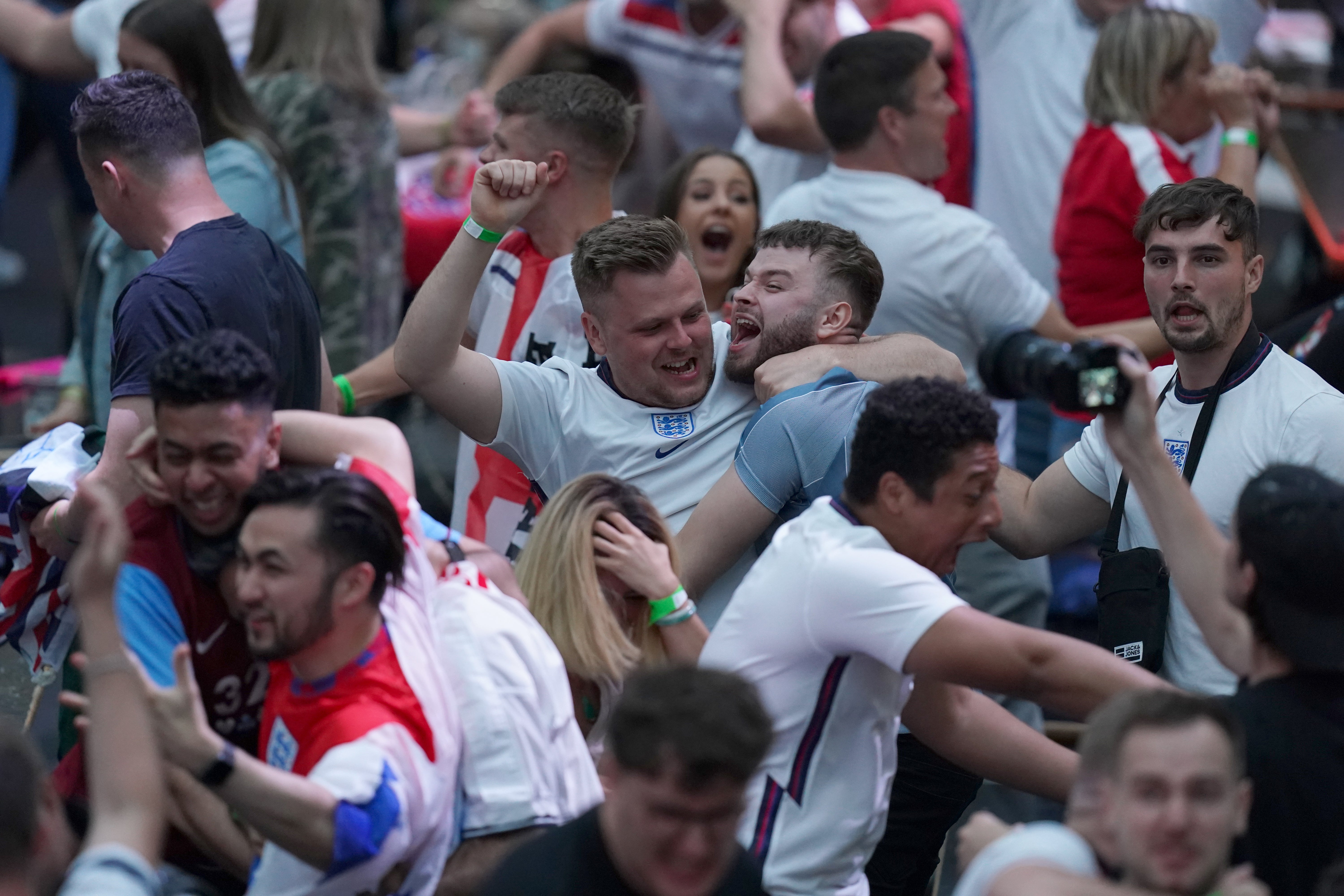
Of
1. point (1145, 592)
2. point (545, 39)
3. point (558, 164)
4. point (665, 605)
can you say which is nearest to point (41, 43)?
point (545, 39)

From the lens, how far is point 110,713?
227 cm

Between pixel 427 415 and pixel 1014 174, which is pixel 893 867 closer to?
pixel 1014 174

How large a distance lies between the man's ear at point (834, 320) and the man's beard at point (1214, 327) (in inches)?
29.1

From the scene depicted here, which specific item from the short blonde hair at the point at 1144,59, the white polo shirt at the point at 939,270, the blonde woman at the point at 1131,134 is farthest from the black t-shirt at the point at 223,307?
the short blonde hair at the point at 1144,59

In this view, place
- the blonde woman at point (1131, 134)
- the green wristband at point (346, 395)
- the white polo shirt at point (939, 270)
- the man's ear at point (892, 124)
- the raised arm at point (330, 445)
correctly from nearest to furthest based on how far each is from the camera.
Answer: the raised arm at point (330, 445), the green wristband at point (346, 395), the white polo shirt at point (939, 270), the man's ear at point (892, 124), the blonde woman at point (1131, 134)

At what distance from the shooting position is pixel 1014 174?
589 cm

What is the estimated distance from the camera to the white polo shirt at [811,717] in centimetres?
270

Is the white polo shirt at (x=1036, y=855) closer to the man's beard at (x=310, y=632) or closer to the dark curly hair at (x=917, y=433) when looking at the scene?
the dark curly hair at (x=917, y=433)

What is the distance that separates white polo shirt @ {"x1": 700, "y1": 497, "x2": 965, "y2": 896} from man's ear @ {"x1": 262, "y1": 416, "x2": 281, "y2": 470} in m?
0.90

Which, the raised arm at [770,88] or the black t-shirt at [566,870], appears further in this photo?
the raised arm at [770,88]

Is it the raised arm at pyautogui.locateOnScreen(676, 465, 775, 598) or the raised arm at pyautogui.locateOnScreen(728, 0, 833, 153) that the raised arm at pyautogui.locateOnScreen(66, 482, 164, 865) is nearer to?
the raised arm at pyautogui.locateOnScreen(676, 465, 775, 598)

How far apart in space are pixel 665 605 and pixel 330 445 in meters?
0.72

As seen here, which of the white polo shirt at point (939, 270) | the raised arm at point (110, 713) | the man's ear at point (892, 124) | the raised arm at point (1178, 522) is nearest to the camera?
the raised arm at point (110, 713)

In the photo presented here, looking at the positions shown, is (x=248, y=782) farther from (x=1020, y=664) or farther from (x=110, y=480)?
(x=1020, y=664)
